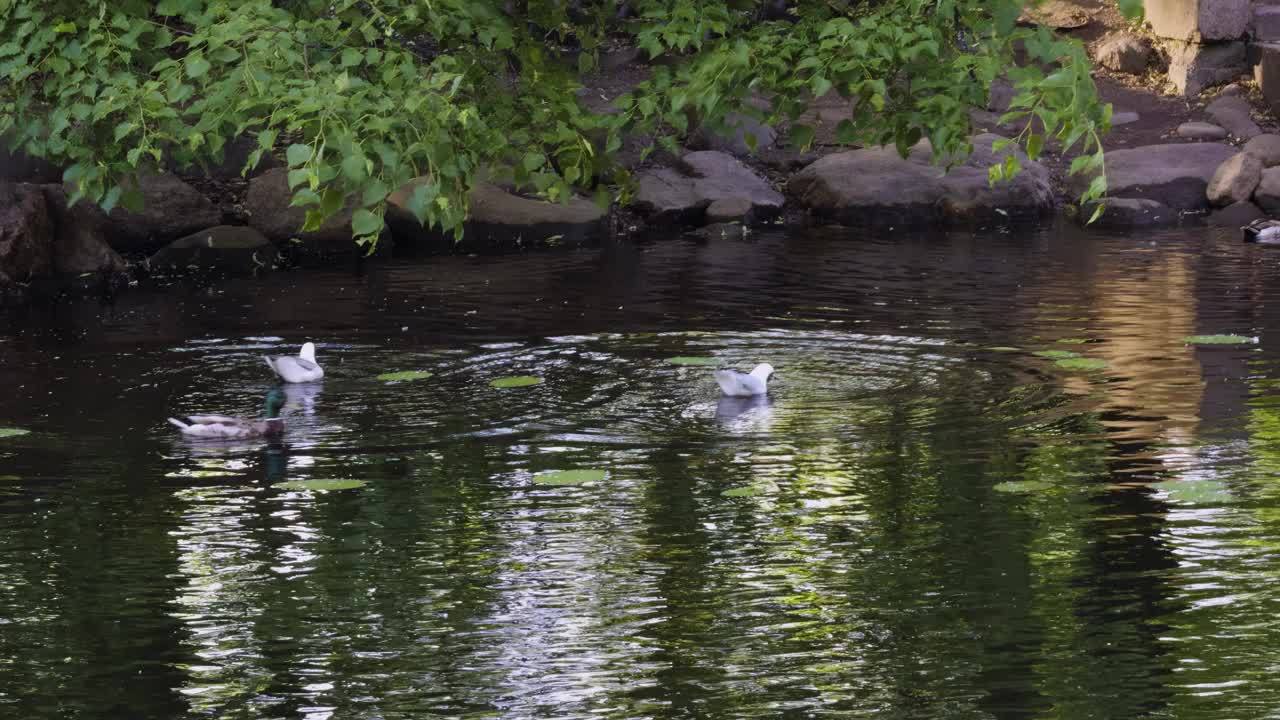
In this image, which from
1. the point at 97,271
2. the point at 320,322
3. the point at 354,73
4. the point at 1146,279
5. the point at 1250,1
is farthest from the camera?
the point at 1250,1

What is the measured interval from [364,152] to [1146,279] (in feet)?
46.3

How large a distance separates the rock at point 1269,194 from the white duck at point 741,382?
16005 millimetres

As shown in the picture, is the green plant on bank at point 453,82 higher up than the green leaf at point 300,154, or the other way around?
the green plant on bank at point 453,82

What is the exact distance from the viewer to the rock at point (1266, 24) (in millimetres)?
30609

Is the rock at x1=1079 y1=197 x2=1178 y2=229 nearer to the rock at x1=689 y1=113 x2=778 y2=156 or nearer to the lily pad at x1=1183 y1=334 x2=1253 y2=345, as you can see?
the rock at x1=689 y1=113 x2=778 y2=156

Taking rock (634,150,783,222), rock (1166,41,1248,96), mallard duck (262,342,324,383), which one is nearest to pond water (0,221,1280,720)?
mallard duck (262,342,324,383)

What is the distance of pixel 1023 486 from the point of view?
1030 centimetres

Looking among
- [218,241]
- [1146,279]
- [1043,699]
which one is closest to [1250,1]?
[1146,279]

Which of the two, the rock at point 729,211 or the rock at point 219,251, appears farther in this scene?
the rock at point 729,211

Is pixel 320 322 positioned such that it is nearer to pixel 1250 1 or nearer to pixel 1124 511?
pixel 1124 511

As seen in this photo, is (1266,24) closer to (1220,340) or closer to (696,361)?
(1220,340)

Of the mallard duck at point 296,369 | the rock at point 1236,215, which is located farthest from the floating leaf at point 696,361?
the rock at point 1236,215

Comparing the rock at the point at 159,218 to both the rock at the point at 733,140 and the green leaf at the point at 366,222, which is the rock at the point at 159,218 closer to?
the rock at the point at 733,140

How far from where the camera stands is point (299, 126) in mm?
7363
